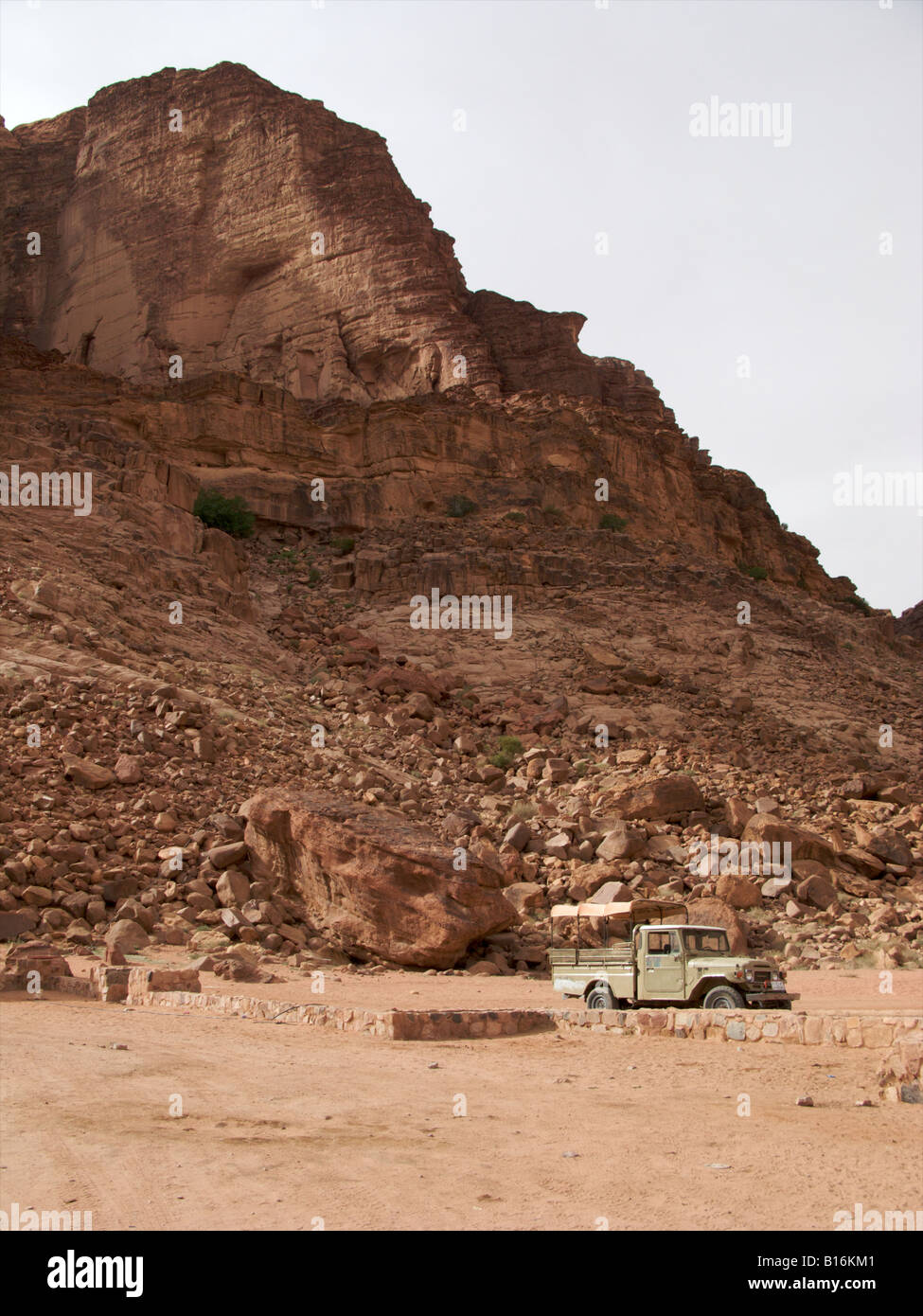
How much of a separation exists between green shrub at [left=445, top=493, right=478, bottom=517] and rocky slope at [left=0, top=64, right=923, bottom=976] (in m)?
0.12

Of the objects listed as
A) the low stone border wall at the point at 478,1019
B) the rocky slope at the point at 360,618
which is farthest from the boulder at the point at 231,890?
the low stone border wall at the point at 478,1019

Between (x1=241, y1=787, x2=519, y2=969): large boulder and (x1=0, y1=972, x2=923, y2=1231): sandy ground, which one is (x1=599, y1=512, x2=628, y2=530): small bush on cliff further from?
(x1=0, y1=972, x2=923, y2=1231): sandy ground

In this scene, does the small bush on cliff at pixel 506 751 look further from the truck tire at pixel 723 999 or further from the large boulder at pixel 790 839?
the truck tire at pixel 723 999

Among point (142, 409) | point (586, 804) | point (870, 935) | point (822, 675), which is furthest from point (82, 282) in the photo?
point (870, 935)

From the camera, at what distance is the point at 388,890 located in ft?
48.0

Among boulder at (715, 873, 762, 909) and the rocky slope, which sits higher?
the rocky slope

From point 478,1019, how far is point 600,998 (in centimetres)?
246

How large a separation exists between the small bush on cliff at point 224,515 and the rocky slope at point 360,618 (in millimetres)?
473

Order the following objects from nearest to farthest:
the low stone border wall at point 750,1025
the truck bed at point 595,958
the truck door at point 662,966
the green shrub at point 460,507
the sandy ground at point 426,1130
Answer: the sandy ground at point 426,1130
the low stone border wall at point 750,1025
the truck door at point 662,966
the truck bed at point 595,958
the green shrub at point 460,507

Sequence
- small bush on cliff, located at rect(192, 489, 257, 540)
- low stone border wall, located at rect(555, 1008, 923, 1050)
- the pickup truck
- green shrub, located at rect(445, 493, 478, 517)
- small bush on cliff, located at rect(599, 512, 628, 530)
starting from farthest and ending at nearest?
small bush on cliff, located at rect(599, 512, 628, 530) → green shrub, located at rect(445, 493, 478, 517) → small bush on cliff, located at rect(192, 489, 257, 540) → the pickup truck → low stone border wall, located at rect(555, 1008, 923, 1050)

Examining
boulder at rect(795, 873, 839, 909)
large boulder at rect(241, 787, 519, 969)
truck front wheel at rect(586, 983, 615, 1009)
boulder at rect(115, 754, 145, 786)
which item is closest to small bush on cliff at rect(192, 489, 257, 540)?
boulder at rect(115, 754, 145, 786)

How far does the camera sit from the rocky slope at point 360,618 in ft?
51.6

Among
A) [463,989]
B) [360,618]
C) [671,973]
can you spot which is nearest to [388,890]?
[463,989]

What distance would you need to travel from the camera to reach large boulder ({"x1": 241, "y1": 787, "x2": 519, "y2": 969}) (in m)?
14.6
